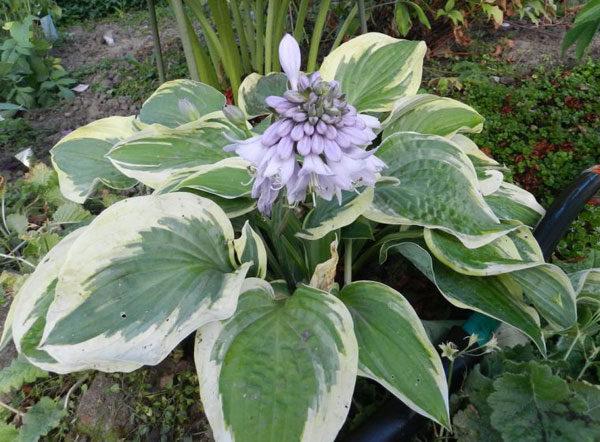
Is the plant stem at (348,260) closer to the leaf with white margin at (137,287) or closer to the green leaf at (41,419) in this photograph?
the leaf with white margin at (137,287)

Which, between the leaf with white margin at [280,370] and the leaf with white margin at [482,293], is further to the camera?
the leaf with white margin at [482,293]

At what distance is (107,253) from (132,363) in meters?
0.18

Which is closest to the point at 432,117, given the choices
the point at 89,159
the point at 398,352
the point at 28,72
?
the point at 398,352

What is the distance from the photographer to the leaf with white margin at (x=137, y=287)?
69cm

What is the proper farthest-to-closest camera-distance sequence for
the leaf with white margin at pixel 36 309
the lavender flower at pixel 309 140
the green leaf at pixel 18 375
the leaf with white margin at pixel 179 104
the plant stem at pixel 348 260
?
Answer: the leaf with white margin at pixel 179 104 → the plant stem at pixel 348 260 → the green leaf at pixel 18 375 → the leaf with white margin at pixel 36 309 → the lavender flower at pixel 309 140

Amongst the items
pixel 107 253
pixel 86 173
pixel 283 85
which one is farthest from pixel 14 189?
pixel 107 253

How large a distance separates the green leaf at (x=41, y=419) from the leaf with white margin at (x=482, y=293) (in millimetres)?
791

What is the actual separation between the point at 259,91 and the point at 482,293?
2.77 feet

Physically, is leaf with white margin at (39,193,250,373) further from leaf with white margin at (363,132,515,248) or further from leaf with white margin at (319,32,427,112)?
leaf with white margin at (319,32,427,112)

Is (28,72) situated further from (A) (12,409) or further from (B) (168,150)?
(A) (12,409)

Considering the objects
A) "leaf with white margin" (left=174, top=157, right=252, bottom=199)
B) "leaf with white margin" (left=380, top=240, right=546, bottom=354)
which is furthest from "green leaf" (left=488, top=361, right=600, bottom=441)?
"leaf with white margin" (left=174, top=157, right=252, bottom=199)

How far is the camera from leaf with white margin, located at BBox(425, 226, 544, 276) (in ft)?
2.89

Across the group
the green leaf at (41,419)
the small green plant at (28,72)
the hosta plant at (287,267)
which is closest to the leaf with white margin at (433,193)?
the hosta plant at (287,267)

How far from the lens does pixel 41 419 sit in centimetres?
98
